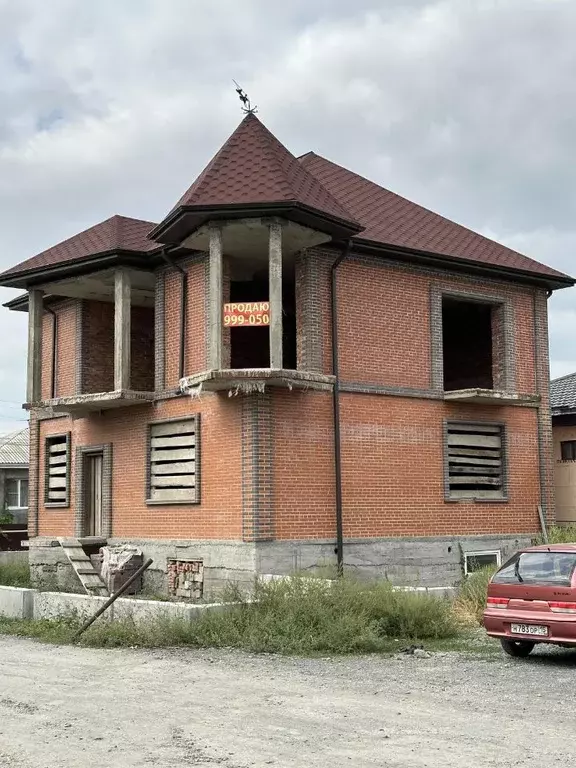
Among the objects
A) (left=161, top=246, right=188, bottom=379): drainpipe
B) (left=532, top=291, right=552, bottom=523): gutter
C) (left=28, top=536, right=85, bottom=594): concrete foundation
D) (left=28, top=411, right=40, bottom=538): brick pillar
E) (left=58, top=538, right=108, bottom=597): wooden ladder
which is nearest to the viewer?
(left=58, top=538, right=108, bottom=597): wooden ladder

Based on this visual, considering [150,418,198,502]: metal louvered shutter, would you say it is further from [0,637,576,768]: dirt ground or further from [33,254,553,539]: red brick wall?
[0,637,576,768]: dirt ground

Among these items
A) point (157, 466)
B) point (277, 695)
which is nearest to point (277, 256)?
point (157, 466)

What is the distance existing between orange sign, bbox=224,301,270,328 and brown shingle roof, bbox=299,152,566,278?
3354 millimetres

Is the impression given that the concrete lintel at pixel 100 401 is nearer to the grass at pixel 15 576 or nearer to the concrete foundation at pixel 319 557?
the concrete foundation at pixel 319 557

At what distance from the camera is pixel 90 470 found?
72.3 ft

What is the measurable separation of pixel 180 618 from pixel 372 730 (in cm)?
591

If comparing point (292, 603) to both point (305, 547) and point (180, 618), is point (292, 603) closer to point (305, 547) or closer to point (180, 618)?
point (180, 618)

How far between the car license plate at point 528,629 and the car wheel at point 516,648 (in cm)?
36

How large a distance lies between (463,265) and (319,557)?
274 inches

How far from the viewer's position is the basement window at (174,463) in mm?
18469

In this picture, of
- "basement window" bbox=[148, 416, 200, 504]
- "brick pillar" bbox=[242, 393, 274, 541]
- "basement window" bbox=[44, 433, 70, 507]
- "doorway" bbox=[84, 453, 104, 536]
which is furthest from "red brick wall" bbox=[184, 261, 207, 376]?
"basement window" bbox=[44, 433, 70, 507]

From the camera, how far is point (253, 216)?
16375mm

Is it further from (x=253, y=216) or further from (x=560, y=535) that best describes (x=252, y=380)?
(x=560, y=535)

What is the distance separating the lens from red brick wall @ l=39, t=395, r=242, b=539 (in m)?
17.4
